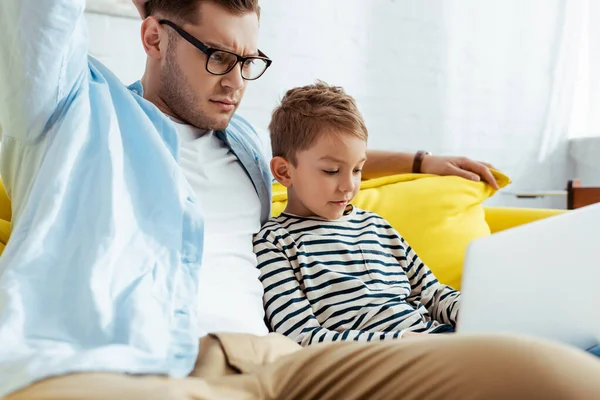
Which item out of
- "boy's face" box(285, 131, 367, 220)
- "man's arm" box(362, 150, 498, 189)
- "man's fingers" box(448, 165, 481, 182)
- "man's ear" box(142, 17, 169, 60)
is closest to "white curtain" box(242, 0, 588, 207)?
"man's arm" box(362, 150, 498, 189)

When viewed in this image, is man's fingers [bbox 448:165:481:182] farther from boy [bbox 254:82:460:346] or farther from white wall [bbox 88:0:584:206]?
white wall [bbox 88:0:584:206]

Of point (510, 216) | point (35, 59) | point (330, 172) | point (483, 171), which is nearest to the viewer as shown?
point (35, 59)

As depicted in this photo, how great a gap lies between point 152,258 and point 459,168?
104 cm

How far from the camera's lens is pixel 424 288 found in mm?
1387

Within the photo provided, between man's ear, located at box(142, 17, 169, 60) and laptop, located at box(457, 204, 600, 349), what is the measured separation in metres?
0.89

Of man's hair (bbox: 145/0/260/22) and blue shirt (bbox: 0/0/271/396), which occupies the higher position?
man's hair (bbox: 145/0/260/22)

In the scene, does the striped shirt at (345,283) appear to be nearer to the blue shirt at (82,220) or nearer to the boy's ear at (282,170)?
the boy's ear at (282,170)

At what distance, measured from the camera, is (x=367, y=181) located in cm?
176

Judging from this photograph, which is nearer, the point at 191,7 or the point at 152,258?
the point at 152,258

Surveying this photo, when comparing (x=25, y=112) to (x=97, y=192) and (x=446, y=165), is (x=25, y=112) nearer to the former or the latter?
(x=97, y=192)

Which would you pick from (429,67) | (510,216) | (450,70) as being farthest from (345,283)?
(450,70)

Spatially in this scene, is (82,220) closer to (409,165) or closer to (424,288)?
(424,288)

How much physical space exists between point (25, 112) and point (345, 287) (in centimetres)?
60

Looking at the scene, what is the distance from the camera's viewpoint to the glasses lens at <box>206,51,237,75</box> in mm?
1358
